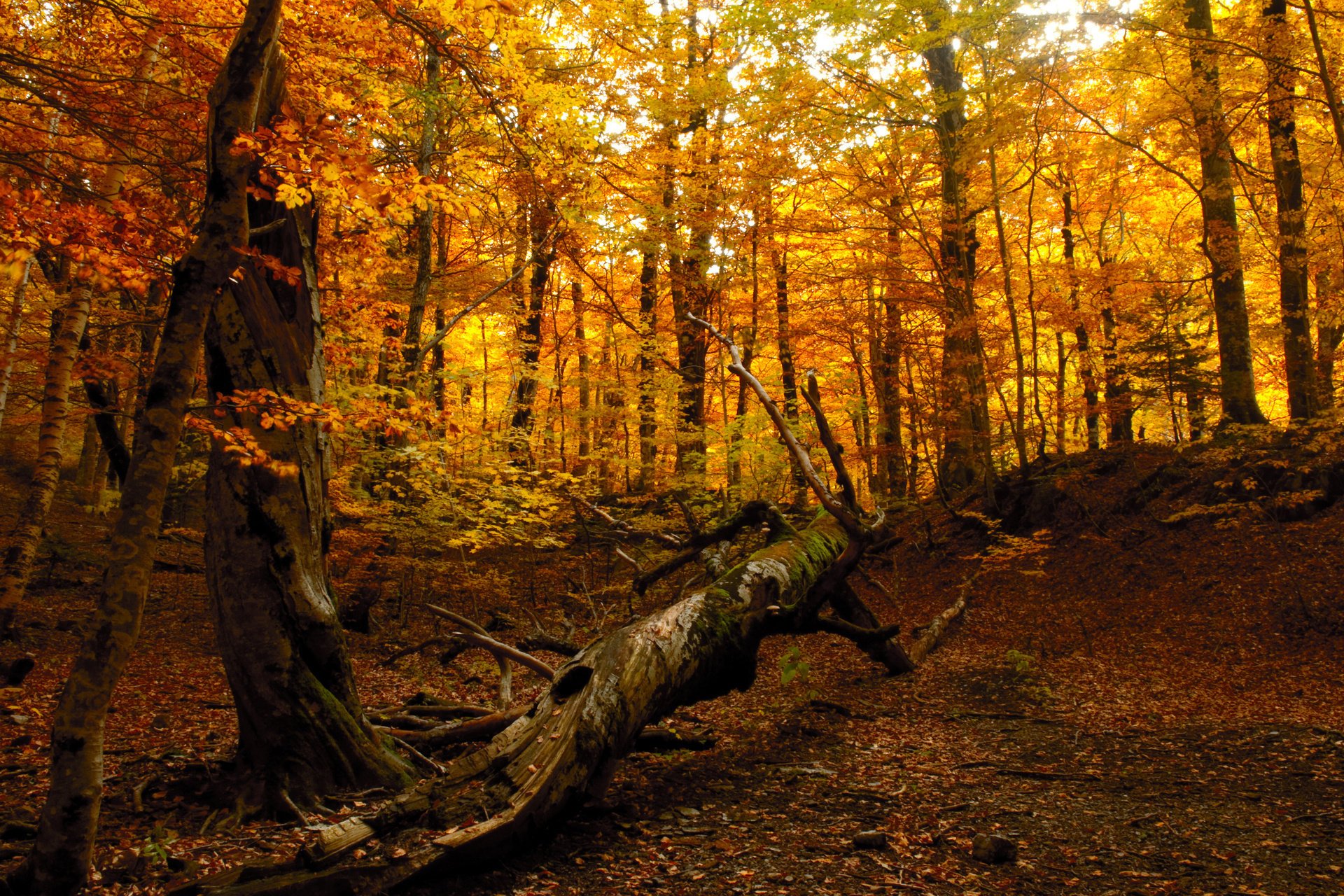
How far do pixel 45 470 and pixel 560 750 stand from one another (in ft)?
26.8

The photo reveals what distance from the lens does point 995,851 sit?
351 cm

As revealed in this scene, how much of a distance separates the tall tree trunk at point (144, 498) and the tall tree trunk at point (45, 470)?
6.21 meters

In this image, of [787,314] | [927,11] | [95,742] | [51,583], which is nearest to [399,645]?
→ [51,583]

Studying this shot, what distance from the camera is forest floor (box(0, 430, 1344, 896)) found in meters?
3.45

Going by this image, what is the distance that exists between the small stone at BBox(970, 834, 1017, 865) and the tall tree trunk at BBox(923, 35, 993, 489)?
863 cm

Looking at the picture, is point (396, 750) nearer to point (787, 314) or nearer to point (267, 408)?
point (267, 408)

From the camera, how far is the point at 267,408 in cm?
450

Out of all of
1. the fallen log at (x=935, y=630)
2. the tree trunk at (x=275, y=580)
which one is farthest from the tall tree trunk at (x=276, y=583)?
the fallen log at (x=935, y=630)

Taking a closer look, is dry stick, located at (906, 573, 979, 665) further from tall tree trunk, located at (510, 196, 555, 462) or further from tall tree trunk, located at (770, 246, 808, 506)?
tall tree trunk, located at (510, 196, 555, 462)

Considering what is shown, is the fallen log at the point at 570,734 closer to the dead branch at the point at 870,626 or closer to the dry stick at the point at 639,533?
the dead branch at the point at 870,626

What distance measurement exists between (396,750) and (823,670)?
16.9 ft

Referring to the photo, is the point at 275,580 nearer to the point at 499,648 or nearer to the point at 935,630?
the point at 499,648

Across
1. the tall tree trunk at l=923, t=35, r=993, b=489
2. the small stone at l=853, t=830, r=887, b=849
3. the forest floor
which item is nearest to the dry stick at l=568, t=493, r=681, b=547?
the forest floor

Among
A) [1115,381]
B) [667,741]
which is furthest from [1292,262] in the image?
[667,741]
